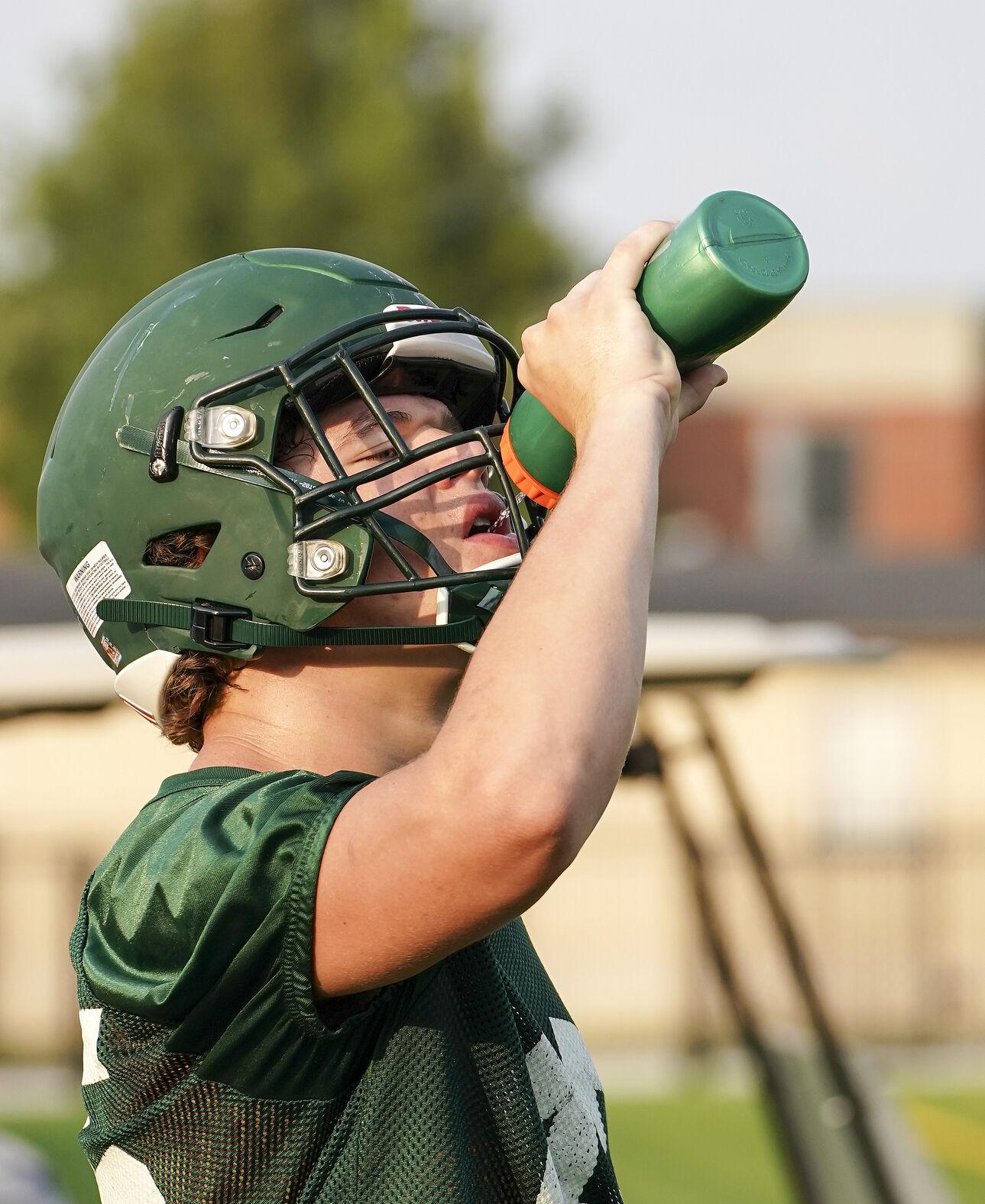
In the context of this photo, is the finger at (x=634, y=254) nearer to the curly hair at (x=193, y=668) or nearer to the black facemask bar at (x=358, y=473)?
the black facemask bar at (x=358, y=473)

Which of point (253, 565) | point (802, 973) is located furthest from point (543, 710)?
Result: point (802, 973)

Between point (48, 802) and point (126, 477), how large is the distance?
1233 centimetres

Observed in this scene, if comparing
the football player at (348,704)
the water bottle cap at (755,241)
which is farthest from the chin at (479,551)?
the water bottle cap at (755,241)

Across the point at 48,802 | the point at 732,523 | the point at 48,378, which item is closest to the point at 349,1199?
the point at 48,802

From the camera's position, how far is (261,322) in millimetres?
2326

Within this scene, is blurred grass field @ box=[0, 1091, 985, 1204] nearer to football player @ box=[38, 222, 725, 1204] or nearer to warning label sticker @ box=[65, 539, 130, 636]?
warning label sticker @ box=[65, 539, 130, 636]

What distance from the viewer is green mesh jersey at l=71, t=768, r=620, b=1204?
5.92 feet

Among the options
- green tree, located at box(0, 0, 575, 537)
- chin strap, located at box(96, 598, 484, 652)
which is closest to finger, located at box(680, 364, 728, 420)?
chin strap, located at box(96, 598, 484, 652)

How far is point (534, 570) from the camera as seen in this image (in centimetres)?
180

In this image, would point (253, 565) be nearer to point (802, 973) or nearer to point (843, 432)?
point (802, 973)

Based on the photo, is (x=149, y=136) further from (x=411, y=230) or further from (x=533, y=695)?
(x=533, y=695)

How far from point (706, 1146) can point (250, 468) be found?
9.07m

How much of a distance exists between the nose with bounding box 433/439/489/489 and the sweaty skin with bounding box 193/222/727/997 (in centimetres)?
27

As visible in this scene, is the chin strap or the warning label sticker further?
the warning label sticker
